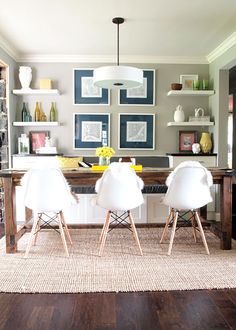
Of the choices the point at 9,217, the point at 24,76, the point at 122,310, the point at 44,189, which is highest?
the point at 24,76

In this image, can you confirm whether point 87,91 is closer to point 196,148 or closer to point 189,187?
point 196,148

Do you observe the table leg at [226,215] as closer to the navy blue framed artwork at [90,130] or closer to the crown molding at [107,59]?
the navy blue framed artwork at [90,130]

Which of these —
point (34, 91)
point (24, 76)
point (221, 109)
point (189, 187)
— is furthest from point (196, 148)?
point (24, 76)

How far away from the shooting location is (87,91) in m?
5.52

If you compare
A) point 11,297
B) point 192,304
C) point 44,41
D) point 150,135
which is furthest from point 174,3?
point 11,297

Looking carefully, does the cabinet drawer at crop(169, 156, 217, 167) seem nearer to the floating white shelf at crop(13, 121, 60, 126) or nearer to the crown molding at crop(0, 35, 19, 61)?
the floating white shelf at crop(13, 121, 60, 126)

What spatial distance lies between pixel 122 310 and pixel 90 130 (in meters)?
3.75

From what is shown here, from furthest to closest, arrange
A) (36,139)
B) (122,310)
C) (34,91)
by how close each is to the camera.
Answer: (36,139), (34,91), (122,310)

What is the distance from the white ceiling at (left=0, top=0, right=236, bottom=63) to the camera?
351 cm

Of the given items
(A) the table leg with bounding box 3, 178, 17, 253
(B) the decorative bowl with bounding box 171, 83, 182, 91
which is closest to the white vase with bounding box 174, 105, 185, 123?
(B) the decorative bowl with bounding box 171, 83, 182, 91

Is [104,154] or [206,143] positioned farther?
[206,143]

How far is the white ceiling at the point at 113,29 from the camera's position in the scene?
138 inches

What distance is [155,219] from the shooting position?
14.7ft

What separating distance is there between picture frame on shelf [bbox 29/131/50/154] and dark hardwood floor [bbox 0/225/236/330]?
3404mm
